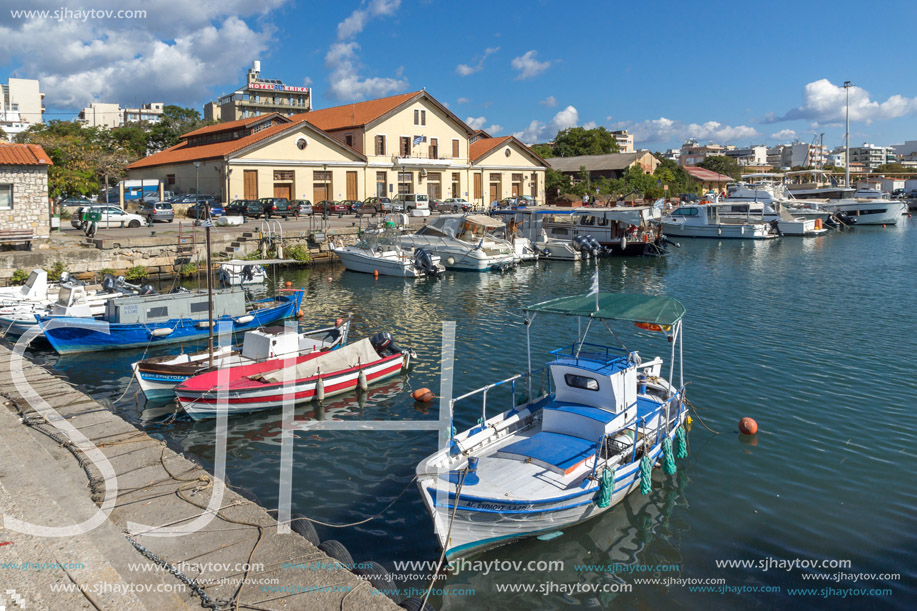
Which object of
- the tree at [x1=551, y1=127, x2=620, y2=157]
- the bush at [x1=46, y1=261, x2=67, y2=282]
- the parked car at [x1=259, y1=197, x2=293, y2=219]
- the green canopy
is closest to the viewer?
the green canopy

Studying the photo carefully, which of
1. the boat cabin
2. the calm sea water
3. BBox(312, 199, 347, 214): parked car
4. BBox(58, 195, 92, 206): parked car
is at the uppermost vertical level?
BBox(58, 195, 92, 206): parked car

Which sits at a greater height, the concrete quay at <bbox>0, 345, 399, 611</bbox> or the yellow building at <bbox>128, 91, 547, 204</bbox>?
the yellow building at <bbox>128, 91, 547, 204</bbox>

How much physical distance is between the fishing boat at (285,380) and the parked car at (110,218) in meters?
31.3

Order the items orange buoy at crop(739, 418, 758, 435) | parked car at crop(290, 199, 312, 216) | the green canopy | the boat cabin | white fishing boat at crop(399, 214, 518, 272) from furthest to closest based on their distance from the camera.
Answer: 1. parked car at crop(290, 199, 312, 216)
2. white fishing boat at crop(399, 214, 518, 272)
3. the boat cabin
4. orange buoy at crop(739, 418, 758, 435)
5. the green canopy

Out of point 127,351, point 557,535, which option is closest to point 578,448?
point 557,535

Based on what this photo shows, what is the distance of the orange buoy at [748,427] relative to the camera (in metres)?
14.9

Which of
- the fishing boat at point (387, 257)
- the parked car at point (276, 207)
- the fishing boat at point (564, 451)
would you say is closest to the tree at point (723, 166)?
the parked car at point (276, 207)

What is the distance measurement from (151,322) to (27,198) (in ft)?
54.7

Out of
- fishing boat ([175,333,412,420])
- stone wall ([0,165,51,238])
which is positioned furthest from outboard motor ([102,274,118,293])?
fishing boat ([175,333,412,420])

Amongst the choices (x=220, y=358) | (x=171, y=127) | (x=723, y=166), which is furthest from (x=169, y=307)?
(x=723, y=166)

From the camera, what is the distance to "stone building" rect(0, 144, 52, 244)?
32938 millimetres

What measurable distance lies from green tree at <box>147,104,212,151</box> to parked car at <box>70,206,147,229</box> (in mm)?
43302

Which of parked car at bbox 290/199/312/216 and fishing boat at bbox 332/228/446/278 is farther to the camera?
parked car at bbox 290/199/312/216

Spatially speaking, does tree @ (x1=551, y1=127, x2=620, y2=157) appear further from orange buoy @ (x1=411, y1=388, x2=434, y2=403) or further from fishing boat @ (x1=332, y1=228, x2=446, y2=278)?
orange buoy @ (x1=411, y1=388, x2=434, y2=403)
